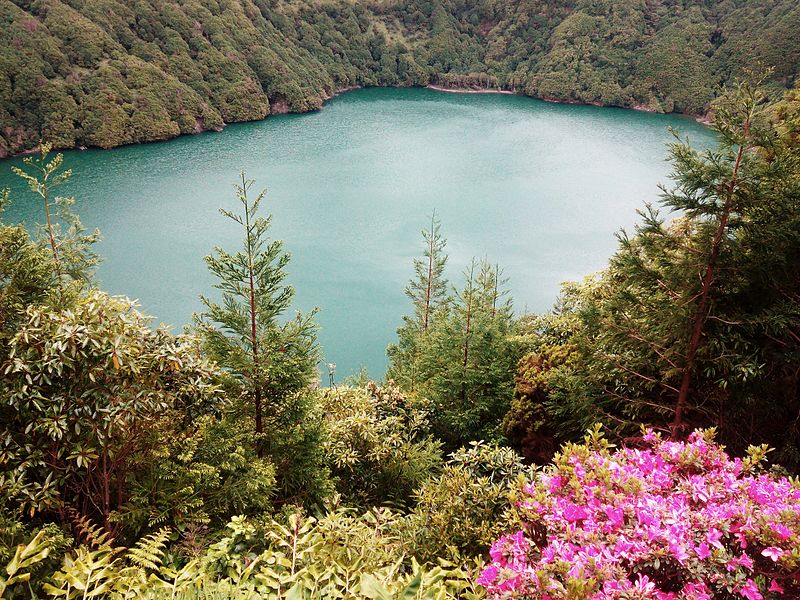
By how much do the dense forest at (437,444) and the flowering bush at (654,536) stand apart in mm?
15

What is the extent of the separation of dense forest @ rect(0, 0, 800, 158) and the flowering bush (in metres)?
49.8

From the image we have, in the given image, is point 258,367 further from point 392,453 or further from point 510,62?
point 510,62

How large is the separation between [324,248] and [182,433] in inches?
1190

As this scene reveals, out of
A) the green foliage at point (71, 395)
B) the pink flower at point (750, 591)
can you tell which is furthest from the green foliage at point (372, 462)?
the pink flower at point (750, 591)

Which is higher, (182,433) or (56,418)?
(56,418)

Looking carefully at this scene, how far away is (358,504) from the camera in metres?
7.28

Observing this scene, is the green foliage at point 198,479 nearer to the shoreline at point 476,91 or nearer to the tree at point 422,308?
the tree at point 422,308

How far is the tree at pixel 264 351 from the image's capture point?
22.4ft

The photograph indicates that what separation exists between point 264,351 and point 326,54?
296ft

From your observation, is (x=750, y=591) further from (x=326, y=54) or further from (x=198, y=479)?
(x=326, y=54)

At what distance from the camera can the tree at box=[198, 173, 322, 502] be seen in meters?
6.82

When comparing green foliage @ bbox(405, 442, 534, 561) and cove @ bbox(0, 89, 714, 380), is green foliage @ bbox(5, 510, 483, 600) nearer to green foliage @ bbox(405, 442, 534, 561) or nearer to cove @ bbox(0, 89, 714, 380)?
green foliage @ bbox(405, 442, 534, 561)

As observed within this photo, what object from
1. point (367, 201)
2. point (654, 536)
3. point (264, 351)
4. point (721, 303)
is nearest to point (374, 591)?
point (654, 536)

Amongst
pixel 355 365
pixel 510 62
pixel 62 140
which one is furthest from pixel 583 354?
pixel 510 62
